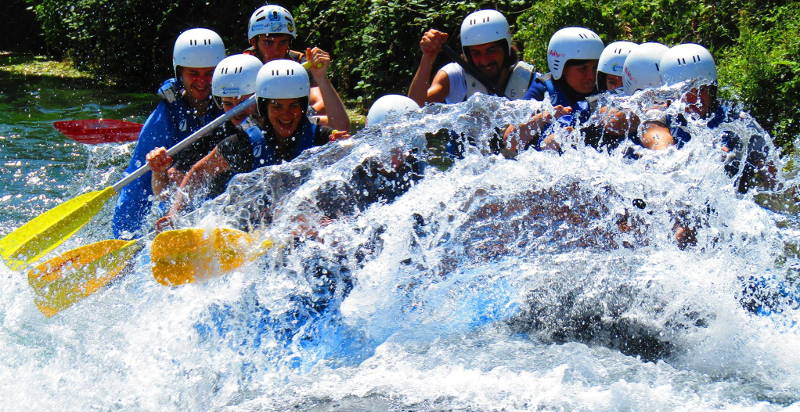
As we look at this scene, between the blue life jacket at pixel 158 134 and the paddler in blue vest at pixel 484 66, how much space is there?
1482mm

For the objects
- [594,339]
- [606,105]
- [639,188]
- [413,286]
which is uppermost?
[606,105]

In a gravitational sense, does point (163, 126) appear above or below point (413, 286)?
above

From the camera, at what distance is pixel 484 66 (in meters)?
6.08

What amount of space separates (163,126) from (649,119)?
3.02m

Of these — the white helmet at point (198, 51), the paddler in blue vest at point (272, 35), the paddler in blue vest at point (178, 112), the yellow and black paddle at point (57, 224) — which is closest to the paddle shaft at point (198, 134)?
the yellow and black paddle at point (57, 224)

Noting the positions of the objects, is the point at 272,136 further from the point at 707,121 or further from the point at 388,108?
the point at 707,121

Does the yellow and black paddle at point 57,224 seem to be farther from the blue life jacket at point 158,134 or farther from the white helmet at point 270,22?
the white helmet at point 270,22

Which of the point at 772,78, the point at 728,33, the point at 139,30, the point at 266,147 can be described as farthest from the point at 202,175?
the point at 139,30

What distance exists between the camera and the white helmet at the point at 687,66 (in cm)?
480

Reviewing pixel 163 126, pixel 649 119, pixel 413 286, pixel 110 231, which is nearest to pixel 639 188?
pixel 649 119

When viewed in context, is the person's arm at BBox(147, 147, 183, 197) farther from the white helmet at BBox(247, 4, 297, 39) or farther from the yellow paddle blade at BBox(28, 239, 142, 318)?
the white helmet at BBox(247, 4, 297, 39)

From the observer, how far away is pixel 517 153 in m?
5.07

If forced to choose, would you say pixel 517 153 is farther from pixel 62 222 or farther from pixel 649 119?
pixel 62 222

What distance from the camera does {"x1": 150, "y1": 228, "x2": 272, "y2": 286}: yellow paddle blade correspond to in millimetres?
4453
